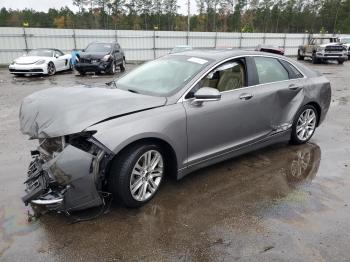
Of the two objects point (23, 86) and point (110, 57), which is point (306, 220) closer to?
point (23, 86)

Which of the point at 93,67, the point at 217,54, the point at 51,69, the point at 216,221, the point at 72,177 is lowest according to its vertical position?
the point at 51,69

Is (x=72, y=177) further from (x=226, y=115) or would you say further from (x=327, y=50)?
(x=327, y=50)

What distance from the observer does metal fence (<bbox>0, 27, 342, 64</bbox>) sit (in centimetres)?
2248

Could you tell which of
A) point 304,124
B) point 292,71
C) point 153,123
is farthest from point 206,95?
point 304,124

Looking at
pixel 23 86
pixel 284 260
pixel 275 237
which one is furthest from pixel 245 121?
Result: pixel 23 86

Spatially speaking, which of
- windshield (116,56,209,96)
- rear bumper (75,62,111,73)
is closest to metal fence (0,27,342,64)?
rear bumper (75,62,111,73)

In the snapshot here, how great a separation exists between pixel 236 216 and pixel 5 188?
2744 mm

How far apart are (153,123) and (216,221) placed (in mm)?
1213

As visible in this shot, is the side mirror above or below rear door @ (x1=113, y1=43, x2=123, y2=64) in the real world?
above

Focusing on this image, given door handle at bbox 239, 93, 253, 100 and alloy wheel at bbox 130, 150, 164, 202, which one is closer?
alloy wheel at bbox 130, 150, 164, 202

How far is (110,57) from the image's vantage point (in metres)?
16.6

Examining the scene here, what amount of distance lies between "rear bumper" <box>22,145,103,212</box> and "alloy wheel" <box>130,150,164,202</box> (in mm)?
443

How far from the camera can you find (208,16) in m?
72.9

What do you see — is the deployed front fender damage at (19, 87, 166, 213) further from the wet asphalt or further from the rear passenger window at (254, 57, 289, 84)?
the rear passenger window at (254, 57, 289, 84)
